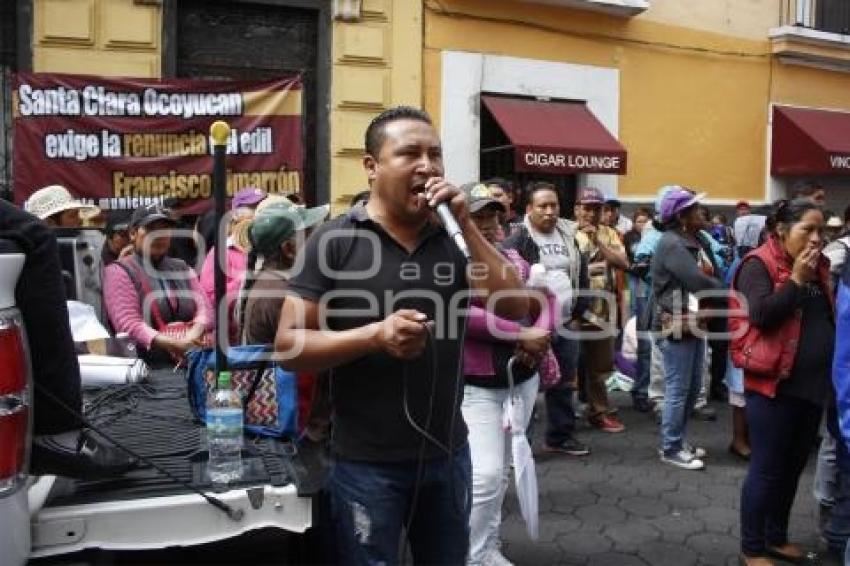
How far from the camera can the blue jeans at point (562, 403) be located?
6.12 meters

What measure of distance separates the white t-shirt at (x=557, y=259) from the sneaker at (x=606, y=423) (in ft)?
4.81

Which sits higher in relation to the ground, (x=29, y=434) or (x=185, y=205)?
(x=185, y=205)

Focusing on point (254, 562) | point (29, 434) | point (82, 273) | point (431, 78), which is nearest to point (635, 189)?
point (431, 78)

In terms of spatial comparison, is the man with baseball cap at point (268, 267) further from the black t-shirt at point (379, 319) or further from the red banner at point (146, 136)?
the red banner at point (146, 136)

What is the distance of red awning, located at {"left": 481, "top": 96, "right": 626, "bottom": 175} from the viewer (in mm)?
10219

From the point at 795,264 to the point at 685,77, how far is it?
8911 mm

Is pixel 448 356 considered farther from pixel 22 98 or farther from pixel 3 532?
pixel 22 98

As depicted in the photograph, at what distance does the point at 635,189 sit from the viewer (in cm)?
1176

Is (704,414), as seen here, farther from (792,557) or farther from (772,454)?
(772,454)

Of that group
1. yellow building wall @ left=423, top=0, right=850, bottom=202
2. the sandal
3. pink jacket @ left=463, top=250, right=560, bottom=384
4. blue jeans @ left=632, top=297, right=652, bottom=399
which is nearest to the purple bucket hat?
blue jeans @ left=632, top=297, right=652, bottom=399

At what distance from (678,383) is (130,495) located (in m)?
4.24

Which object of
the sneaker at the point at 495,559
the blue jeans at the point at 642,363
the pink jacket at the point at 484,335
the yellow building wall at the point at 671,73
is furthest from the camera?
the yellow building wall at the point at 671,73

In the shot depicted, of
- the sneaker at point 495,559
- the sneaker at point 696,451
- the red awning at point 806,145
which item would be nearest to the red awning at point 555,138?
the red awning at point 806,145

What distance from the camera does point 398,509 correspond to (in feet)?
7.79
